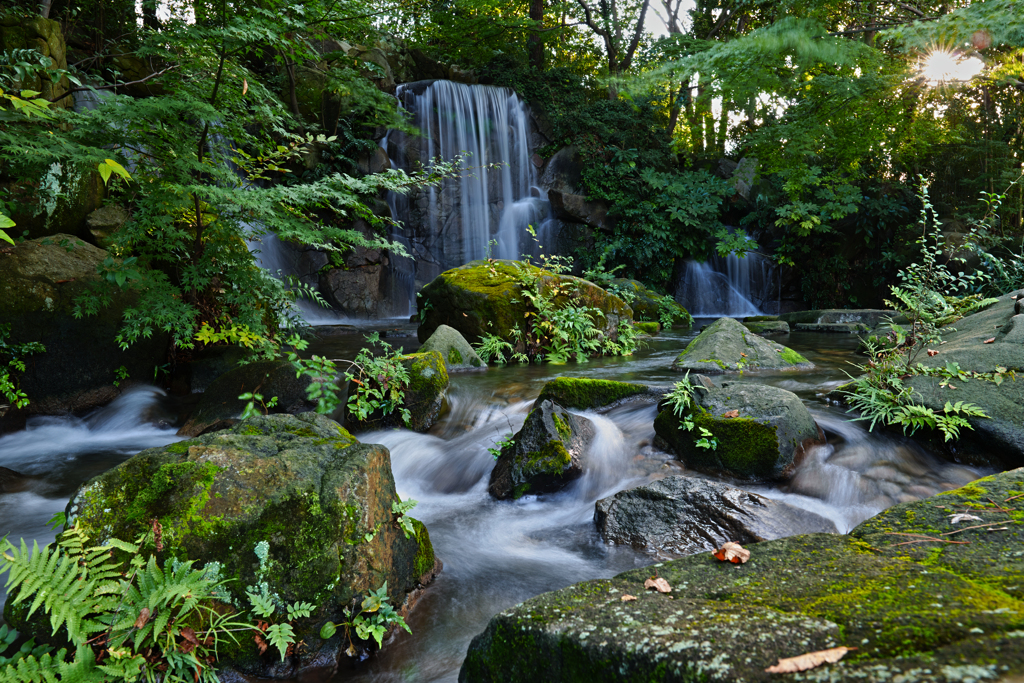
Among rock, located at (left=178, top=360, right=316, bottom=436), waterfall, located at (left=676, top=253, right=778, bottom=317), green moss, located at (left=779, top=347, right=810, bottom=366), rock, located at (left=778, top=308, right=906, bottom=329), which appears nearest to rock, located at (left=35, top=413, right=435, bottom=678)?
rock, located at (left=178, top=360, right=316, bottom=436)

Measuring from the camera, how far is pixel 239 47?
465cm

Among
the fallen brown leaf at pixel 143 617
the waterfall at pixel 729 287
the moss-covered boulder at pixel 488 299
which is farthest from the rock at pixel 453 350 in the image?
the waterfall at pixel 729 287

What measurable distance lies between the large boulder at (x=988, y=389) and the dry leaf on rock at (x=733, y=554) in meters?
3.48

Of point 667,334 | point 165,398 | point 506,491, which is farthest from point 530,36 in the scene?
point 506,491

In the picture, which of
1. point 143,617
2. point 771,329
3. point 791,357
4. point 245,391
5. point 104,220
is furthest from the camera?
point 771,329

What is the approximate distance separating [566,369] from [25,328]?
20.8ft

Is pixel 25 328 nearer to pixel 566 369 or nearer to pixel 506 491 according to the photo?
pixel 506 491

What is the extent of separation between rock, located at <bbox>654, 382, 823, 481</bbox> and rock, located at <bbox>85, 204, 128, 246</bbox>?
6.79 metres

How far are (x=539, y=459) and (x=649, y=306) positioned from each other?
946 cm

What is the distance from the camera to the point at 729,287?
16750mm

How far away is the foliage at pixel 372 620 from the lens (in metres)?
2.29

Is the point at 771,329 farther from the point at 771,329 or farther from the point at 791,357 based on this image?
the point at 791,357

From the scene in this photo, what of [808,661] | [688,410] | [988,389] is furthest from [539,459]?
[988,389]

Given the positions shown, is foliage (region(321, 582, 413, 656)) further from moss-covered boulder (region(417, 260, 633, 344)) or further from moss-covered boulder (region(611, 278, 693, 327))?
moss-covered boulder (region(611, 278, 693, 327))
